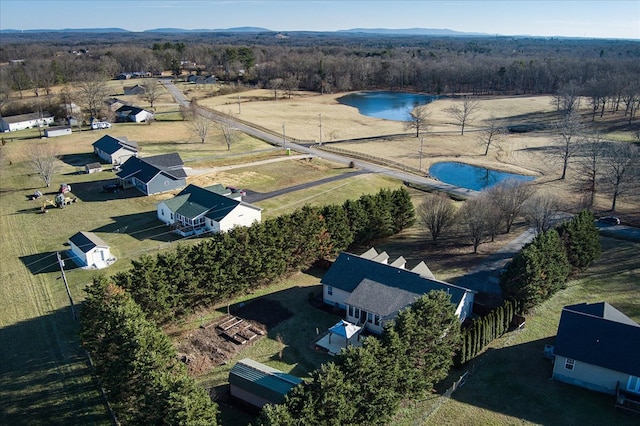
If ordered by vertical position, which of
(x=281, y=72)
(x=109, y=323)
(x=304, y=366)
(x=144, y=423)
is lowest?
(x=304, y=366)

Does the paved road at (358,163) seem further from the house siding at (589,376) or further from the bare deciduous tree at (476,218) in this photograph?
the house siding at (589,376)

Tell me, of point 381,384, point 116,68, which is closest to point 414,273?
point 381,384

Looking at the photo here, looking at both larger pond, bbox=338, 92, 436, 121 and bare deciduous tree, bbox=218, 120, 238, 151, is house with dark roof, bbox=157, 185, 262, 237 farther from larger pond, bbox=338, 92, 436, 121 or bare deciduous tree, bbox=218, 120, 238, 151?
larger pond, bbox=338, 92, 436, 121

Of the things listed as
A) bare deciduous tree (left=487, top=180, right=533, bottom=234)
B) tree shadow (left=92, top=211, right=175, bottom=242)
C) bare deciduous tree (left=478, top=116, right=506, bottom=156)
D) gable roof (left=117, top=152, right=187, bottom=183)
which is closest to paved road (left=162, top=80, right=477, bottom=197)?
bare deciduous tree (left=487, top=180, right=533, bottom=234)

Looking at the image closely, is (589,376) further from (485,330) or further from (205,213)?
(205,213)

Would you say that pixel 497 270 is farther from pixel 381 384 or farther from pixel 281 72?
pixel 281 72
